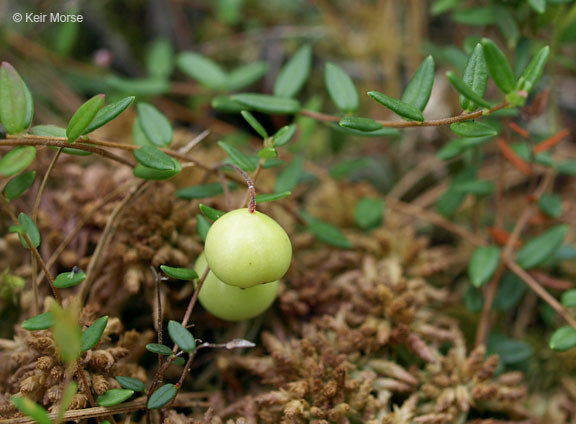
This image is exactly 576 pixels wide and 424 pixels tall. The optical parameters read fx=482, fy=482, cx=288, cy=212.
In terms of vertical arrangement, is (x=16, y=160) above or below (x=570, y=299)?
above

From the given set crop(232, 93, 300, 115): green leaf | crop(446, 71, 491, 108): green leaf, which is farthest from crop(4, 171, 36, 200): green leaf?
crop(446, 71, 491, 108): green leaf

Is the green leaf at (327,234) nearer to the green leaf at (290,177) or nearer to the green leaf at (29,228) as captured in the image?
the green leaf at (290,177)

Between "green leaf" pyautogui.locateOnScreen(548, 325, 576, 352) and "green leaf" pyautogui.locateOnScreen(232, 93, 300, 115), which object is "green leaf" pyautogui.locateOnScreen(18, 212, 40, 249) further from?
"green leaf" pyautogui.locateOnScreen(548, 325, 576, 352)

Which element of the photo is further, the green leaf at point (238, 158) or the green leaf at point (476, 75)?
the green leaf at point (238, 158)

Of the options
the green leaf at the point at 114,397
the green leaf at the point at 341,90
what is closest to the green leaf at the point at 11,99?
the green leaf at the point at 114,397

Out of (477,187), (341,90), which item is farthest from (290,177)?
(477,187)

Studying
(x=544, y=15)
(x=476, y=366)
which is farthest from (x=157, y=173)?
(x=544, y=15)

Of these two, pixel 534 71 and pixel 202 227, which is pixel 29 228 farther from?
pixel 534 71
